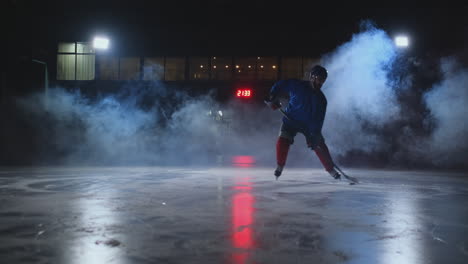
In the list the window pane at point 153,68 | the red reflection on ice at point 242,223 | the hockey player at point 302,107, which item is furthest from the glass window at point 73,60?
the red reflection on ice at point 242,223

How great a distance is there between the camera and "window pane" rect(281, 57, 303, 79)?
26641 mm

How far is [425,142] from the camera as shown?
64.9ft

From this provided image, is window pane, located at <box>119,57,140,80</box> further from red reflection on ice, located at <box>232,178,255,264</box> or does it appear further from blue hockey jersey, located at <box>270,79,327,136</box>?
red reflection on ice, located at <box>232,178,255,264</box>

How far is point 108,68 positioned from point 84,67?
160 centimetres

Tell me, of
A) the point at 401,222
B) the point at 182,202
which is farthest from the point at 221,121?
the point at 401,222

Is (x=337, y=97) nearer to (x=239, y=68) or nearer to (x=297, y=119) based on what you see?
(x=239, y=68)

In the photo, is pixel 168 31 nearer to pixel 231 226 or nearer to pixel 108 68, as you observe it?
pixel 108 68

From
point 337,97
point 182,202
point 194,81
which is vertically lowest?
point 182,202

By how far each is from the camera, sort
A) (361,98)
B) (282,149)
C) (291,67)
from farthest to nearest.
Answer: (291,67) < (361,98) < (282,149)

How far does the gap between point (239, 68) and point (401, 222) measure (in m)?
22.8

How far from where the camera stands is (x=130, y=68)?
90.8 ft

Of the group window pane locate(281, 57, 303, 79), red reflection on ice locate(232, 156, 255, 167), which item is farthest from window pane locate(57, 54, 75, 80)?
window pane locate(281, 57, 303, 79)

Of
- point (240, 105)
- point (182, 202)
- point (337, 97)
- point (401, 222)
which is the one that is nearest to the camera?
point (401, 222)

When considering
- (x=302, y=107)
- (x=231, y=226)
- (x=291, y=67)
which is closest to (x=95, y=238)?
(x=231, y=226)
